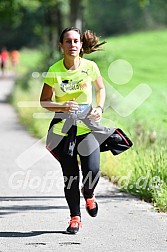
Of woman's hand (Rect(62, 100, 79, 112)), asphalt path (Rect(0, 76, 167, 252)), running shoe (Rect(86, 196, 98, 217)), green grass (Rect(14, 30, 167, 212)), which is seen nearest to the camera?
asphalt path (Rect(0, 76, 167, 252))

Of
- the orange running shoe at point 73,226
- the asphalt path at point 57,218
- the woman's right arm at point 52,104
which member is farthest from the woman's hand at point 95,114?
the asphalt path at point 57,218

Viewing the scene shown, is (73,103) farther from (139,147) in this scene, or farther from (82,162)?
(139,147)

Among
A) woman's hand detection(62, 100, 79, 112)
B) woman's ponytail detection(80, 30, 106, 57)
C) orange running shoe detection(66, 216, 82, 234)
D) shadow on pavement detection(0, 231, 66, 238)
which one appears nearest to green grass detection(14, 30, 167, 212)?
orange running shoe detection(66, 216, 82, 234)

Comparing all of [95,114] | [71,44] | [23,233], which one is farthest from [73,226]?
[71,44]

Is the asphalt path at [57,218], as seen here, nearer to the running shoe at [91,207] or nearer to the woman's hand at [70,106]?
the running shoe at [91,207]

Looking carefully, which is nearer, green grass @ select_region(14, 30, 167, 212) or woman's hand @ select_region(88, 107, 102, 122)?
woman's hand @ select_region(88, 107, 102, 122)

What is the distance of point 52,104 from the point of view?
7.83 metres

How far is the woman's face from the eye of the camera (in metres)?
7.91

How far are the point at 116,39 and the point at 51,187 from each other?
2396 inches

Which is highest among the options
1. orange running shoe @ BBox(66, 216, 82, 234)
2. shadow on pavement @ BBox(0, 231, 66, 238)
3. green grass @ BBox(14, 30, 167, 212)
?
orange running shoe @ BBox(66, 216, 82, 234)

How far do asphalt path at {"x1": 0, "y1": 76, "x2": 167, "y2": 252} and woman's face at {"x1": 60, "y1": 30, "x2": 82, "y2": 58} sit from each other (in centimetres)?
163

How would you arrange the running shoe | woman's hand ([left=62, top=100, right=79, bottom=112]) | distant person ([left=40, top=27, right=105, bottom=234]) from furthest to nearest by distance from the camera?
the running shoe, distant person ([left=40, top=27, right=105, bottom=234]), woman's hand ([left=62, top=100, right=79, bottom=112])

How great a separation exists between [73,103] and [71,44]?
21.4 inches

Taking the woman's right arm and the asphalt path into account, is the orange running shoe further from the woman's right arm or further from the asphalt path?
the woman's right arm
